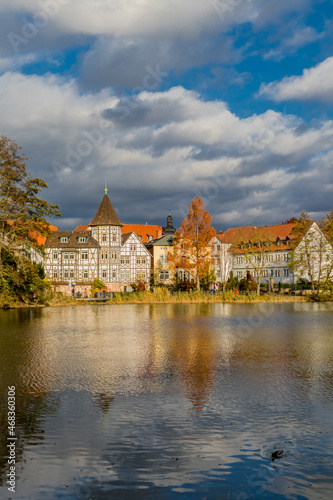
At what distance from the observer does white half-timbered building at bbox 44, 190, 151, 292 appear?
68.3 meters

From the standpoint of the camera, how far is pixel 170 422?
26.8 ft

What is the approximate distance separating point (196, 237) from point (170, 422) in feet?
172

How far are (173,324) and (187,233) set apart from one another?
119 ft

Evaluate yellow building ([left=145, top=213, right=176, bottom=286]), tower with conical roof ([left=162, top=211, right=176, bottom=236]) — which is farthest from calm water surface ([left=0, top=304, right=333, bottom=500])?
tower with conical roof ([left=162, top=211, right=176, bottom=236])

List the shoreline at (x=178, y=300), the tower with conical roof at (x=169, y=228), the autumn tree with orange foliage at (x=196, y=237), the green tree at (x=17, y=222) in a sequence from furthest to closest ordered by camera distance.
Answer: the tower with conical roof at (x=169, y=228)
the autumn tree with orange foliage at (x=196, y=237)
the shoreline at (x=178, y=300)
the green tree at (x=17, y=222)

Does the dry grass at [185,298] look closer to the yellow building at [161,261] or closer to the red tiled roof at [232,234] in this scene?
the yellow building at [161,261]

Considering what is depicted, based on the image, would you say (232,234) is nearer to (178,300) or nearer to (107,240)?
(107,240)

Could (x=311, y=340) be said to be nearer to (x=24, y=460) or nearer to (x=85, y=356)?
(x=85, y=356)

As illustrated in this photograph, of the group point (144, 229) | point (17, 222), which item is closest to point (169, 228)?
point (144, 229)

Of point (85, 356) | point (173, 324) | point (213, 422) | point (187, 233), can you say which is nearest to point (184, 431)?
point (213, 422)

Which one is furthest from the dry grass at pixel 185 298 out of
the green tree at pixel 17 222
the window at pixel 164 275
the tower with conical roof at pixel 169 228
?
the tower with conical roof at pixel 169 228

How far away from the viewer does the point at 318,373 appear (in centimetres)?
1218

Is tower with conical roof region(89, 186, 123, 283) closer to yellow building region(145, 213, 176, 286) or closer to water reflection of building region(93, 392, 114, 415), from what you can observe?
yellow building region(145, 213, 176, 286)

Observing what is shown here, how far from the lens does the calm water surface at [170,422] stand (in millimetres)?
5988
